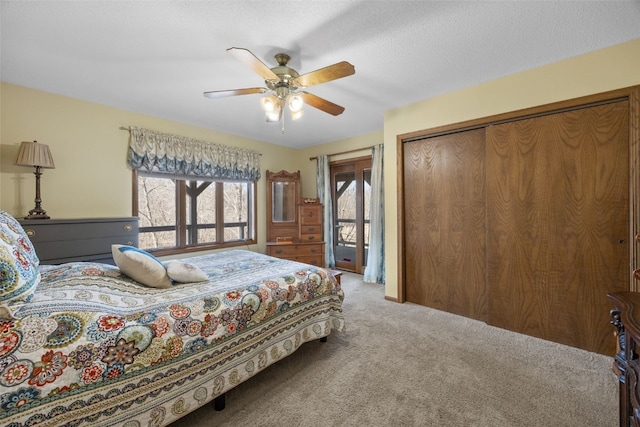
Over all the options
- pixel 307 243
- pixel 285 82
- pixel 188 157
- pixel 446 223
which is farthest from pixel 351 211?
pixel 285 82

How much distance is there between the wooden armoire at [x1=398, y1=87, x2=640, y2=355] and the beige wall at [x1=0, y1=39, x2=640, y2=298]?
143 mm

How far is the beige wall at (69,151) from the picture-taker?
2469 millimetres

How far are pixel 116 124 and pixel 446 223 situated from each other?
4.07 m

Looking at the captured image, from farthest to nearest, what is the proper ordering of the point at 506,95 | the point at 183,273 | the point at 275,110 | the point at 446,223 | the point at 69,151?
1. the point at 446,223
2. the point at 69,151
3. the point at 506,95
4. the point at 275,110
5. the point at 183,273

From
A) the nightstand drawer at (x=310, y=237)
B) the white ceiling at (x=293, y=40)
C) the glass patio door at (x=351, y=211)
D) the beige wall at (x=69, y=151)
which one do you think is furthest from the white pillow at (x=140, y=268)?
the glass patio door at (x=351, y=211)

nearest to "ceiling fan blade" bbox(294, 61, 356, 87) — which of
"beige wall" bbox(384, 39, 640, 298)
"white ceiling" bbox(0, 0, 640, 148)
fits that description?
"white ceiling" bbox(0, 0, 640, 148)

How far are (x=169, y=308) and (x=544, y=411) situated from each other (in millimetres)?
2235

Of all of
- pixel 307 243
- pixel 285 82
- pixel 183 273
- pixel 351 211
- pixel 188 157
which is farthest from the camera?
pixel 351 211

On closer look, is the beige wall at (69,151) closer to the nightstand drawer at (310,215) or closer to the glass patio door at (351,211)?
the nightstand drawer at (310,215)

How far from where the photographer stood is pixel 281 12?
1.58 meters

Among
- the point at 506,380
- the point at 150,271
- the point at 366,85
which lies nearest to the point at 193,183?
the point at 150,271

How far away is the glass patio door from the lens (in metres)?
4.48

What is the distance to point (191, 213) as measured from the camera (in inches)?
152

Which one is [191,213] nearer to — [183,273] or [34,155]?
[34,155]
